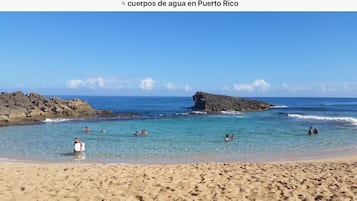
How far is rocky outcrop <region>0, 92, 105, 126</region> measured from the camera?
48.1m

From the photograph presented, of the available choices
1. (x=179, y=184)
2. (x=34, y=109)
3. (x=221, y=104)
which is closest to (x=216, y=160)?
(x=179, y=184)

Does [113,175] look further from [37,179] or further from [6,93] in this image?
[6,93]

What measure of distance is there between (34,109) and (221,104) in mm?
36938

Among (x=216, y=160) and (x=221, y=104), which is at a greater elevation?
(x=221, y=104)

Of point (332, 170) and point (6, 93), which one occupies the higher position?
point (6, 93)

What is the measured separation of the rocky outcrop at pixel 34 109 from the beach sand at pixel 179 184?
34493mm

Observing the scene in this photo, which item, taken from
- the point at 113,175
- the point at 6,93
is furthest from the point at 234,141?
the point at 6,93

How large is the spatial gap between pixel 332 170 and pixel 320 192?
4354 mm

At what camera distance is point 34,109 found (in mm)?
51969

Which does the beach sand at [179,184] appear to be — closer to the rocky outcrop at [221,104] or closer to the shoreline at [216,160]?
the shoreline at [216,160]

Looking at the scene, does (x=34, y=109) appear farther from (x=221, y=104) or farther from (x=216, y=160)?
(x=216, y=160)

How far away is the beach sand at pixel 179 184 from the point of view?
425 inches

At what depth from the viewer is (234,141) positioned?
29.2 m

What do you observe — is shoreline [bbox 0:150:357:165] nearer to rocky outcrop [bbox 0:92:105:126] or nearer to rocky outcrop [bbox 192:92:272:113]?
rocky outcrop [bbox 0:92:105:126]
